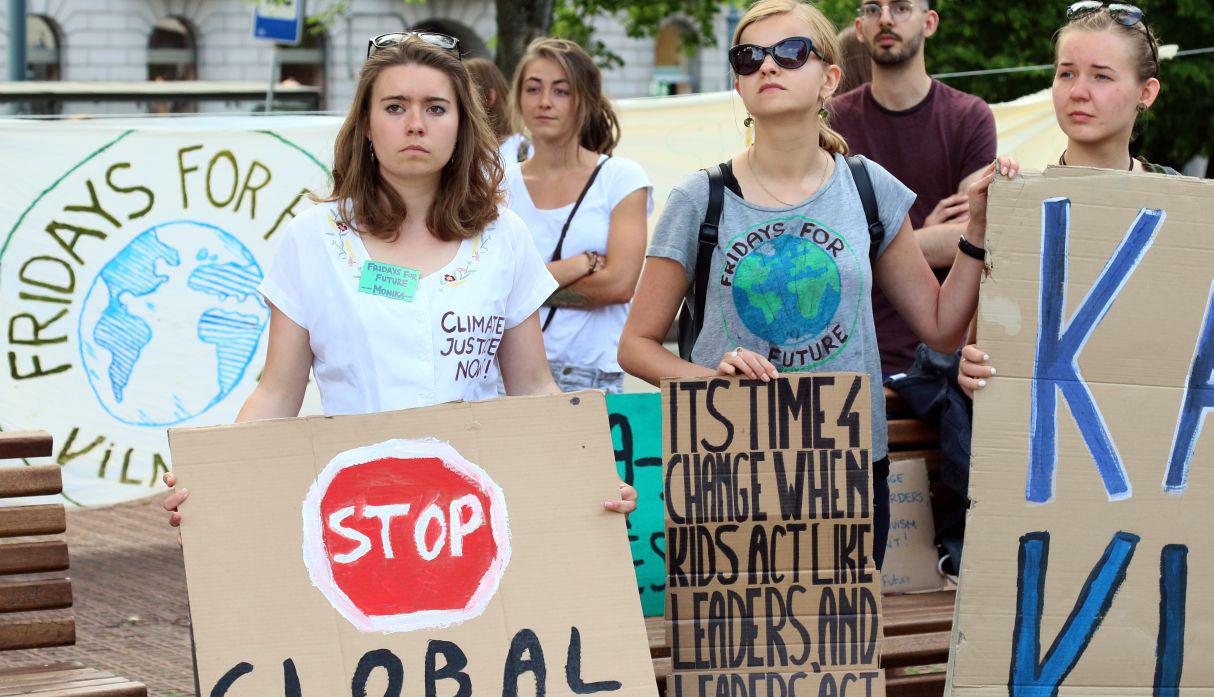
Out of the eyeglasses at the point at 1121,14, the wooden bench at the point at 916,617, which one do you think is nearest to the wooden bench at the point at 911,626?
the wooden bench at the point at 916,617

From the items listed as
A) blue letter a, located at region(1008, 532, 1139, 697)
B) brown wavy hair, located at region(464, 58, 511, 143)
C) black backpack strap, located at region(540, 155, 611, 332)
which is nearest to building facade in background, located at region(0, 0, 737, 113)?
brown wavy hair, located at region(464, 58, 511, 143)

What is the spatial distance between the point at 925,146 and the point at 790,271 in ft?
5.21

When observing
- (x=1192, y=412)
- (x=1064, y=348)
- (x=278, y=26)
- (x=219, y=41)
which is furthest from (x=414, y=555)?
(x=219, y=41)

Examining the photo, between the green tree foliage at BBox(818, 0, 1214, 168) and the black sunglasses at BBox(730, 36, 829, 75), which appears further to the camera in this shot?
the green tree foliage at BBox(818, 0, 1214, 168)

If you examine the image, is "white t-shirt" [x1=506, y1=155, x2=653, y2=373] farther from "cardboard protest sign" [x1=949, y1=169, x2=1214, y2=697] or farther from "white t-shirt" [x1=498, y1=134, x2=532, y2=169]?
"cardboard protest sign" [x1=949, y1=169, x2=1214, y2=697]

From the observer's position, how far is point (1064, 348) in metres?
3.08

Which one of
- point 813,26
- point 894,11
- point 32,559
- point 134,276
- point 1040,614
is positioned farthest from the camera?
point 134,276

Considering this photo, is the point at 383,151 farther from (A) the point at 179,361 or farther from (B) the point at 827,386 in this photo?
(A) the point at 179,361

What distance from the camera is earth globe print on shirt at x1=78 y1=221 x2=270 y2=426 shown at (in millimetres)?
6500

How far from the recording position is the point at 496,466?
9.41 ft

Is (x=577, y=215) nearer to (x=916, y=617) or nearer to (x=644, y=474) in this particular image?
(x=644, y=474)

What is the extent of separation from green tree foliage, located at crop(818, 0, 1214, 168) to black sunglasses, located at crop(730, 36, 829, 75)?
9.22 meters

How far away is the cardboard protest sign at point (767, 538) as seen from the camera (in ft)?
10.2

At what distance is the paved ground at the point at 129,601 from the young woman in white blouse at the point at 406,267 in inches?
93.5
